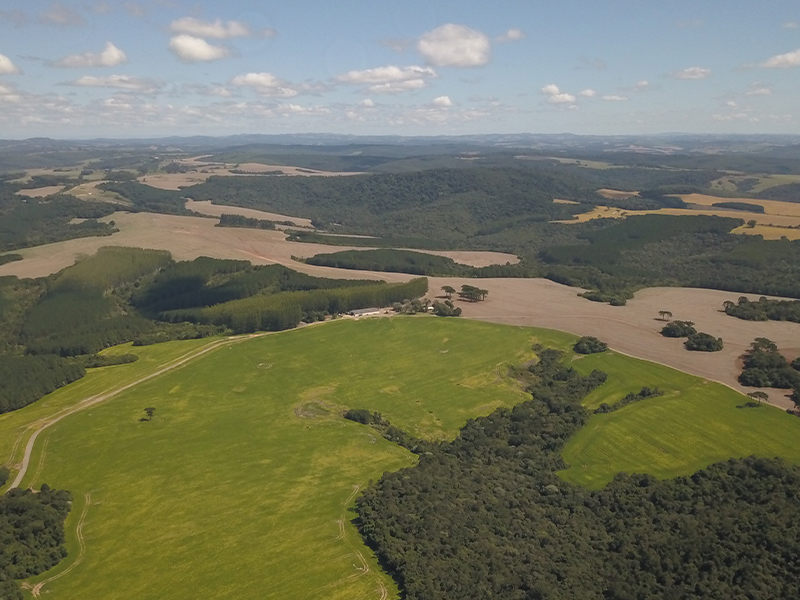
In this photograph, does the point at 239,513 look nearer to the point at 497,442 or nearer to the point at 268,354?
the point at 497,442

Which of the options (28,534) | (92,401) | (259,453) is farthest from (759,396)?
(92,401)

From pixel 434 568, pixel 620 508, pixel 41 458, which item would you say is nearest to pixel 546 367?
pixel 620 508

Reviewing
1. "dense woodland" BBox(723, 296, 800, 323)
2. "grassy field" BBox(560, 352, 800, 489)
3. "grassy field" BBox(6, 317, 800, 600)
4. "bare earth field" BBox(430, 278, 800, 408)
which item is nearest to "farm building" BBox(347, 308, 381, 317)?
→ "grassy field" BBox(6, 317, 800, 600)

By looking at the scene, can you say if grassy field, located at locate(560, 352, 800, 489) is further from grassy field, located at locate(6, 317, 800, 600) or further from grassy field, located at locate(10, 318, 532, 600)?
grassy field, located at locate(10, 318, 532, 600)

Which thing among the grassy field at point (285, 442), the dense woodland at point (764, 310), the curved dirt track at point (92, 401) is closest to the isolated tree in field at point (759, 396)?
the grassy field at point (285, 442)

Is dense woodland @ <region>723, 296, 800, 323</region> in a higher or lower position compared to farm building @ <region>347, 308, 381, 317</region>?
higher

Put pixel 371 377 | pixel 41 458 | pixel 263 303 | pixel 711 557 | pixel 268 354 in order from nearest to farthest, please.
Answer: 1. pixel 711 557
2. pixel 41 458
3. pixel 371 377
4. pixel 268 354
5. pixel 263 303

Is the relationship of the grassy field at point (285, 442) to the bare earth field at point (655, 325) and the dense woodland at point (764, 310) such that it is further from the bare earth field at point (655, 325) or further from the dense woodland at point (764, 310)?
the dense woodland at point (764, 310)

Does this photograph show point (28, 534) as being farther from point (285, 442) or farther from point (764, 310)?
point (764, 310)
